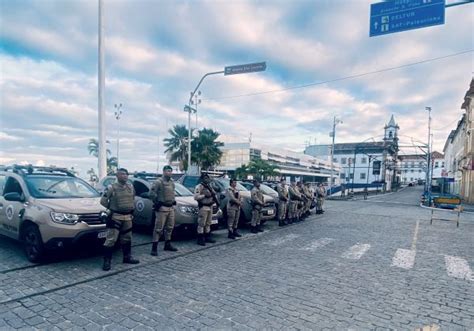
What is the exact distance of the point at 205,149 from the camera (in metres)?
34.3

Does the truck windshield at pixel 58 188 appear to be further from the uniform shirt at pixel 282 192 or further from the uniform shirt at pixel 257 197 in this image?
the uniform shirt at pixel 282 192

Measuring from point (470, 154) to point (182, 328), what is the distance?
3380 cm

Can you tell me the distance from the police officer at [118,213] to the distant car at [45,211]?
40 centimetres

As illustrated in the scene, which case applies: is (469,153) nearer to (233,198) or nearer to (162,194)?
(233,198)

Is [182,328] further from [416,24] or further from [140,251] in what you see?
[416,24]

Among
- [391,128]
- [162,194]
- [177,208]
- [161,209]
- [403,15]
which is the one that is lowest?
Answer: [177,208]

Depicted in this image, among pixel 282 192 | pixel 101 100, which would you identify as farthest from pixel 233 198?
pixel 101 100

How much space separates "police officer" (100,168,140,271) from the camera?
5.52 metres

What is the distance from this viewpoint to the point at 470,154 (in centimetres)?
2839

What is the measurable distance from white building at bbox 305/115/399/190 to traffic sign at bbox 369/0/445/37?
7331 cm

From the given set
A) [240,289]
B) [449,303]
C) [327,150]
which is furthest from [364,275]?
[327,150]

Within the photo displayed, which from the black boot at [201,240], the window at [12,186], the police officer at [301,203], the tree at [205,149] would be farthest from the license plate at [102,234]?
the tree at [205,149]

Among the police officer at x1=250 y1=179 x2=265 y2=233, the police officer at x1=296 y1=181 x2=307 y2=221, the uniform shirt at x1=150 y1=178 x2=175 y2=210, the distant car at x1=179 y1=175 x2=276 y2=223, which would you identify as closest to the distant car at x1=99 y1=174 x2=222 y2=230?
the uniform shirt at x1=150 y1=178 x2=175 y2=210

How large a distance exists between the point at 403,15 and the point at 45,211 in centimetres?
1028
